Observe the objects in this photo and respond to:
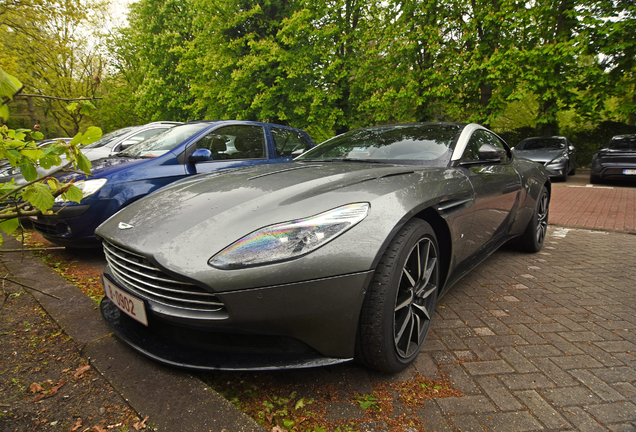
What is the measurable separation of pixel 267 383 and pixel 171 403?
0.45m

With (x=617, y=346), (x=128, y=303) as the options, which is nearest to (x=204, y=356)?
(x=128, y=303)

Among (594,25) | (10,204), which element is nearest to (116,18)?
(594,25)

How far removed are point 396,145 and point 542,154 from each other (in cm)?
1133

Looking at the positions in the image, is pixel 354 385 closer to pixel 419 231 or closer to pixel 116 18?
pixel 419 231

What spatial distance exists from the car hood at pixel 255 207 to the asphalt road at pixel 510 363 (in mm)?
574

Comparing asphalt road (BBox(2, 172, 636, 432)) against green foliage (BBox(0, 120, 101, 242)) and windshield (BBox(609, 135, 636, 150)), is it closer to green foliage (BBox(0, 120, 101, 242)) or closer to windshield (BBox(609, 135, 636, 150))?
green foliage (BBox(0, 120, 101, 242))

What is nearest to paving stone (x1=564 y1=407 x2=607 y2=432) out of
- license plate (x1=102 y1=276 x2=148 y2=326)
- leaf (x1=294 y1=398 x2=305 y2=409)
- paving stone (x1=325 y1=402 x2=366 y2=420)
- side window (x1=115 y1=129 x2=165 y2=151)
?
paving stone (x1=325 y1=402 x2=366 y2=420)

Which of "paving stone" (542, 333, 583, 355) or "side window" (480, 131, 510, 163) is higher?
"side window" (480, 131, 510, 163)

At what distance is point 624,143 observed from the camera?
1064 centimetres

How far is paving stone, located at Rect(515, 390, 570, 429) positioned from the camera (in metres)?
1.52

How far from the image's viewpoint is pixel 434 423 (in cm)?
150

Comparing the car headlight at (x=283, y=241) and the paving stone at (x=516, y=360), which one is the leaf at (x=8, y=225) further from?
the paving stone at (x=516, y=360)

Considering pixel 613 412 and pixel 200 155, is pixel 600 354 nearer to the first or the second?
pixel 613 412

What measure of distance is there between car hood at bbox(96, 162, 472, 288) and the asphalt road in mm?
574
